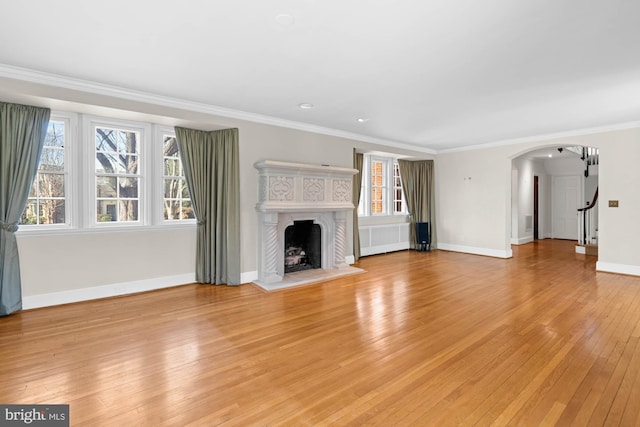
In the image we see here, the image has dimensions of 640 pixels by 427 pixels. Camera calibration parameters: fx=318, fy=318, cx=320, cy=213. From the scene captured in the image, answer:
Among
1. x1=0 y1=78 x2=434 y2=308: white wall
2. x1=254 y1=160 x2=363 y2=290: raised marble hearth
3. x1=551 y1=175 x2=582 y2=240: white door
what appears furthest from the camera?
x1=551 y1=175 x2=582 y2=240: white door

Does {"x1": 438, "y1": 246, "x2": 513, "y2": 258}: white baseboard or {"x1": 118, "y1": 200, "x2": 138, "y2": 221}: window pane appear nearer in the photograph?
{"x1": 118, "y1": 200, "x2": 138, "y2": 221}: window pane

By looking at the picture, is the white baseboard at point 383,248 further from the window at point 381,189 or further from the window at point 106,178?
the window at point 106,178

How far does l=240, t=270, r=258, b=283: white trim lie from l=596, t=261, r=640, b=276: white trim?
6.07 meters

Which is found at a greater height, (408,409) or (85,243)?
(85,243)

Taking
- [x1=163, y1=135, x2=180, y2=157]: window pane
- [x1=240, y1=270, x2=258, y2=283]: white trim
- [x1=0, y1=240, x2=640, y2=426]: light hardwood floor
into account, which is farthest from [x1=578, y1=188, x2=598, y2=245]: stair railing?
[x1=163, y1=135, x2=180, y2=157]: window pane

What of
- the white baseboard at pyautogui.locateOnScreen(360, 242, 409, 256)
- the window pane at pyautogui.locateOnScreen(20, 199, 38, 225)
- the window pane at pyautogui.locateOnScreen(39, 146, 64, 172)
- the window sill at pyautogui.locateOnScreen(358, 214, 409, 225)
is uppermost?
the window pane at pyautogui.locateOnScreen(39, 146, 64, 172)

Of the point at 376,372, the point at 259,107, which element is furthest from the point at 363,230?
the point at 376,372

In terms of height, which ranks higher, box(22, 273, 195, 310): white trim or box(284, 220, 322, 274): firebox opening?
box(284, 220, 322, 274): firebox opening

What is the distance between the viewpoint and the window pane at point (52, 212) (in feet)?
12.7

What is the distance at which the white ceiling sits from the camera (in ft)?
7.28

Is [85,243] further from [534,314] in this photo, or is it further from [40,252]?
[534,314]

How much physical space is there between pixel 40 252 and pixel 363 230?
5455 millimetres

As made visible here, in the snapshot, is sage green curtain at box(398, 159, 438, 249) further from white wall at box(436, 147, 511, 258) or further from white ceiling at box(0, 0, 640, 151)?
white ceiling at box(0, 0, 640, 151)

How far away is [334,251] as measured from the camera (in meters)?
5.81
